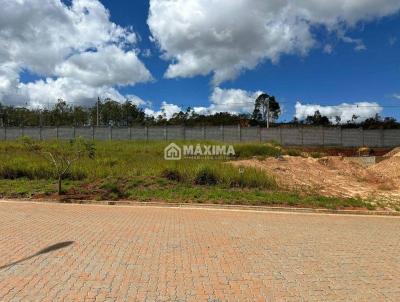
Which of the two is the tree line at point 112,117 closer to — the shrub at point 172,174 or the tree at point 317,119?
the tree at point 317,119

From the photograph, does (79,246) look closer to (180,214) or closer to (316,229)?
(180,214)

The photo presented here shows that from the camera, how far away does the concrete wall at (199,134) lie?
39438 millimetres

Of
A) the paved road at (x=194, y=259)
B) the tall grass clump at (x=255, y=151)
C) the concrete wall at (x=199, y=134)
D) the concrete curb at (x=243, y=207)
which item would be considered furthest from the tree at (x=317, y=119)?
the paved road at (x=194, y=259)

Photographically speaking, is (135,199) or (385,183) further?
(385,183)

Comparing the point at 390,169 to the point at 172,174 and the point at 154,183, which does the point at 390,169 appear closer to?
the point at 172,174

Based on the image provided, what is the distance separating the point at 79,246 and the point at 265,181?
1037cm

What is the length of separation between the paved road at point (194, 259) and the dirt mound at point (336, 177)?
18.2ft

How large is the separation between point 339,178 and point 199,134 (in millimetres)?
22752

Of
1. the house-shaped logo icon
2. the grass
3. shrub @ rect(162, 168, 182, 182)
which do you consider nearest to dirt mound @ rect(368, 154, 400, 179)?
the grass

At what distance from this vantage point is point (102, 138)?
39469 millimetres

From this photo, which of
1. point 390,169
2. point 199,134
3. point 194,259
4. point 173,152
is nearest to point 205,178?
point 173,152

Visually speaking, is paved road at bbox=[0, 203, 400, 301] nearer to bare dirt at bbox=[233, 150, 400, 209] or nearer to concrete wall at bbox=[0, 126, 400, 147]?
bare dirt at bbox=[233, 150, 400, 209]

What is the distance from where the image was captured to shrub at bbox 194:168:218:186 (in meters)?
15.9

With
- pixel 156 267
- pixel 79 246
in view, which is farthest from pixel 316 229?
pixel 79 246
